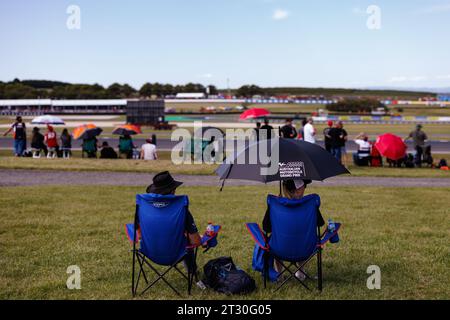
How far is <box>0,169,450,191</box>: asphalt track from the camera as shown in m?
15.7

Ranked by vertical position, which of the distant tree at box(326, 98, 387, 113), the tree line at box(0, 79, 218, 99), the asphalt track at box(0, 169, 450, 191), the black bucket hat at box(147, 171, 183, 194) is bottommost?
the asphalt track at box(0, 169, 450, 191)

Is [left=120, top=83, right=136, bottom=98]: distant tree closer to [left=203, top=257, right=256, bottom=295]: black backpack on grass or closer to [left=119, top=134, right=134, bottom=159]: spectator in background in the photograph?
[left=119, top=134, right=134, bottom=159]: spectator in background

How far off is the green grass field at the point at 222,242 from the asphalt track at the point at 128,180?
1.80 m

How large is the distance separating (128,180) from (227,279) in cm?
1107

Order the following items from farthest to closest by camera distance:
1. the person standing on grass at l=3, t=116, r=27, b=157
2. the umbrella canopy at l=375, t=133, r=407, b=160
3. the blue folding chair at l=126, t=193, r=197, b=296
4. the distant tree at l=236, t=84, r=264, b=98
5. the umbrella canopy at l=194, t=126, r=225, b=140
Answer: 1. the distant tree at l=236, t=84, r=264, b=98
2. the umbrella canopy at l=194, t=126, r=225, b=140
3. the person standing on grass at l=3, t=116, r=27, b=157
4. the umbrella canopy at l=375, t=133, r=407, b=160
5. the blue folding chair at l=126, t=193, r=197, b=296

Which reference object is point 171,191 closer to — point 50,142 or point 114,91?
point 50,142

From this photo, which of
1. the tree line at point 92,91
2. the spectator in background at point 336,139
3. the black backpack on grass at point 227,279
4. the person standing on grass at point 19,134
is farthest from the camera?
the tree line at point 92,91

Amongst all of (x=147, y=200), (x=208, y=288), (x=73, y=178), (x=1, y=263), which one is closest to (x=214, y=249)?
(x=208, y=288)

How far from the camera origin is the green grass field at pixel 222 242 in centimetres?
593

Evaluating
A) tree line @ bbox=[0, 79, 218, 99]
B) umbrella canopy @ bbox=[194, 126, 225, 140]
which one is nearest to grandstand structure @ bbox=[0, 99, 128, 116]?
tree line @ bbox=[0, 79, 218, 99]

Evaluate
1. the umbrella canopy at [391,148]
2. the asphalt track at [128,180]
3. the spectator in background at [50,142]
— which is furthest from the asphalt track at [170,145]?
the asphalt track at [128,180]

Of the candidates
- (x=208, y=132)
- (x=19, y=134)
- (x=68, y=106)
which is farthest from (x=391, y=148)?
(x=68, y=106)

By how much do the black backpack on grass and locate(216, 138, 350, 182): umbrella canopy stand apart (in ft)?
3.46

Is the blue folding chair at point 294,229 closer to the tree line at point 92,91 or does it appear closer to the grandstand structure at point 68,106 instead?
the grandstand structure at point 68,106
